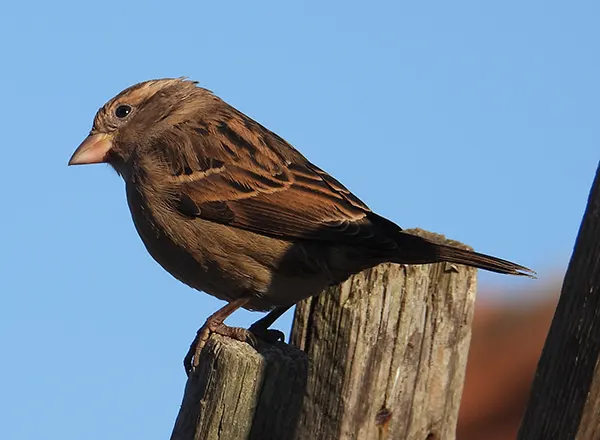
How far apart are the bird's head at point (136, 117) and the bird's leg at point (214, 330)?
4.10ft

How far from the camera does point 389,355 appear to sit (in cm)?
380

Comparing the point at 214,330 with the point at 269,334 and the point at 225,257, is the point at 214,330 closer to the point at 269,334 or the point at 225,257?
the point at 269,334

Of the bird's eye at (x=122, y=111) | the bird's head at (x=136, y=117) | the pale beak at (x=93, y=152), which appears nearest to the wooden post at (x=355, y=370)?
the bird's head at (x=136, y=117)

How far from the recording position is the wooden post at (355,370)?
333cm

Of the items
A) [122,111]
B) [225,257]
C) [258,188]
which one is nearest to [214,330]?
[225,257]

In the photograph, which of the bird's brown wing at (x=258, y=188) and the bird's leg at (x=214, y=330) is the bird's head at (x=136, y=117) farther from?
the bird's leg at (x=214, y=330)

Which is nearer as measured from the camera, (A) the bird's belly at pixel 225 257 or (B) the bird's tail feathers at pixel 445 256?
(B) the bird's tail feathers at pixel 445 256

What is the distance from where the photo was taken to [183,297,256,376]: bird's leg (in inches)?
183

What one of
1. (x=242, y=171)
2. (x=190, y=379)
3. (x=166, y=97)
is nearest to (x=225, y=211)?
(x=242, y=171)

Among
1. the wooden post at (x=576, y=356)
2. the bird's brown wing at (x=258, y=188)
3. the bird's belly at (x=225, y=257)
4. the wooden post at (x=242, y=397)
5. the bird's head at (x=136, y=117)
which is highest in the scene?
the bird's head at (x=136, y=117)

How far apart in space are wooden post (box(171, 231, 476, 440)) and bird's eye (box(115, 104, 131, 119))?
9.56 ft

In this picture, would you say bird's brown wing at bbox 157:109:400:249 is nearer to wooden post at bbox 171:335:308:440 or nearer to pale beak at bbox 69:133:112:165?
pale beak at bbox 69:133:112:165

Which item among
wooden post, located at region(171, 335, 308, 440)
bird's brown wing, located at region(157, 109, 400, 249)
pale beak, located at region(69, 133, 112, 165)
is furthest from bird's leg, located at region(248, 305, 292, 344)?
wooden post, located at region(171, 335, 308, 440)

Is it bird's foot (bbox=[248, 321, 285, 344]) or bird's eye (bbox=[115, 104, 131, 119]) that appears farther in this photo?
bird's eye (bbox=[115, 104, 131, 119])
